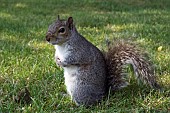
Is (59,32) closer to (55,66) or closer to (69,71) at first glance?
(69,71)

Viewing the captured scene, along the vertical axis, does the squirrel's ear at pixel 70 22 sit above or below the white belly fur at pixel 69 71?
above

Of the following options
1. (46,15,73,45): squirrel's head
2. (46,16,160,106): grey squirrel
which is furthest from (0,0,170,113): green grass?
(46,15,73,45): squirrel's head

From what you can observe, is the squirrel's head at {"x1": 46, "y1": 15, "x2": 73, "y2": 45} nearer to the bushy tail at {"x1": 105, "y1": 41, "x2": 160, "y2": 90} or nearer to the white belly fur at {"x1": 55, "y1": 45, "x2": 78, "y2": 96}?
the white belly fur at {"x1": 55, "y1": 45, "x2": 78, "y2": 96}

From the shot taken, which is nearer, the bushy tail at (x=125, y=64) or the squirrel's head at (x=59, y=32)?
the squirrel's head at (x=59, y=32)

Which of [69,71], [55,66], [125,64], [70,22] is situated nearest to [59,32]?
[70,22]

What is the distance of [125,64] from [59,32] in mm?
530

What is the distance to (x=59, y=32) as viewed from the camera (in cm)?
280

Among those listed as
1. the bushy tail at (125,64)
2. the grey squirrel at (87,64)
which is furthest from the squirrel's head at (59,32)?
the bushy tail at (125,64)

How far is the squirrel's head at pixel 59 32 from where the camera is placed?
2754mm

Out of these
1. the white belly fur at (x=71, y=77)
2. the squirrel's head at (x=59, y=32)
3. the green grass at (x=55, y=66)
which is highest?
the squirrel's head at (x=59, y=32)

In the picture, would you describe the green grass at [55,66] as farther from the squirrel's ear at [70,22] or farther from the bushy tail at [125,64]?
the squirrel's ear at [70,22]

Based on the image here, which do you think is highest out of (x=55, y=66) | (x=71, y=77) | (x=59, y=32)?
(x=59, y=32)

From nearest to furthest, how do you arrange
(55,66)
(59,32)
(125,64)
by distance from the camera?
(59,32) < (125,64) < (55,66)

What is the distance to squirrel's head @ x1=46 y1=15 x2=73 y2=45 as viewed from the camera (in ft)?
9.04
